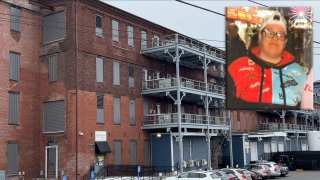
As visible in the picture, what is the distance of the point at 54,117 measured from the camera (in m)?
36.8

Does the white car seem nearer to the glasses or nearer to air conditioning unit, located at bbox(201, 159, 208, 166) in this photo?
air conditioning unit, located at bbox(201, 159, 208, 166)

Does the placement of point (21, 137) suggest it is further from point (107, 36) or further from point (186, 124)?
point (186, 124)

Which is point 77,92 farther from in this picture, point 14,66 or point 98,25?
point 98,25

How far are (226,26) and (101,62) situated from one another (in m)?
27.6

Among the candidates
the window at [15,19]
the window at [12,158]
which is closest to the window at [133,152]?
the window at [12,158]

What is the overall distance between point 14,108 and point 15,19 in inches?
269

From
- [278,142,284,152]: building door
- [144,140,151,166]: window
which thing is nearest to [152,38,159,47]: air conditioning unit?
[144,140,151,166]: window

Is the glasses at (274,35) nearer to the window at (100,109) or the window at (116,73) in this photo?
the window at (100,109)

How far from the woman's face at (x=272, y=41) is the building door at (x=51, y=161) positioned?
26791 mm

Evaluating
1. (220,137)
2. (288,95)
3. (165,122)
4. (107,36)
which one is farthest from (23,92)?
A: (288,95)

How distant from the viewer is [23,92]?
36.5m

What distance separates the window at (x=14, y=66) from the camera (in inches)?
1412

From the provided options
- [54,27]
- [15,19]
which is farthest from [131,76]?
[15,19]

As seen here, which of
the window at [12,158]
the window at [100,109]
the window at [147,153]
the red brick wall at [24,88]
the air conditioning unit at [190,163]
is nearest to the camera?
the window at [12,158]
